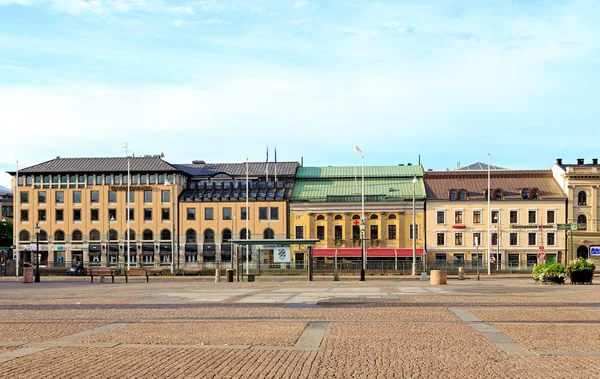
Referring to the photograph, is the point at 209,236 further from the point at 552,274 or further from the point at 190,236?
the point at 552,274

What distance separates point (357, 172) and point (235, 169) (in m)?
16.6

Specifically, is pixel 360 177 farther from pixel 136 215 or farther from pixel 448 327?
pixel 448 327

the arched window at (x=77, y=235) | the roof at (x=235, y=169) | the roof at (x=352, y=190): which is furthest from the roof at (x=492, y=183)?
the arched window at (x=77, y=235)

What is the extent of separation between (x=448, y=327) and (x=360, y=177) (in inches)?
3071

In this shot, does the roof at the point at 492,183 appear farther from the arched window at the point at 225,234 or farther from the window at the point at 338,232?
the arched window at the point at 225,234

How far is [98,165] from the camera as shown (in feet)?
326

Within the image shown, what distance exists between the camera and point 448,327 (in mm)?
20016

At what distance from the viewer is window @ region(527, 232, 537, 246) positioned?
89.6m

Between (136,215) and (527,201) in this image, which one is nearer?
(527,201)

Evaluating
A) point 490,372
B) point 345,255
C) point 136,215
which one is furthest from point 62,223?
point 490,372

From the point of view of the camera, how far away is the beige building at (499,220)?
8906 centimetres

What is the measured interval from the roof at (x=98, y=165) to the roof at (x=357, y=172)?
17.9 meters

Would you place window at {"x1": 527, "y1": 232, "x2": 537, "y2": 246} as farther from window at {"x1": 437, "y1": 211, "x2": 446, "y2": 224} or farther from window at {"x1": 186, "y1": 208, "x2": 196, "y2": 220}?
window at {"x1": 186, "y1": 208, "x2": 196, "y2": 220}

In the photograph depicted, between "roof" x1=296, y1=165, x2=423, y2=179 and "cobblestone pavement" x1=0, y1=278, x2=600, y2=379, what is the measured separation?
6834 centimetres
